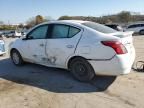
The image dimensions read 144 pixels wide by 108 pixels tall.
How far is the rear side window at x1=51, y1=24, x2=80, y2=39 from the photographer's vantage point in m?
6.87

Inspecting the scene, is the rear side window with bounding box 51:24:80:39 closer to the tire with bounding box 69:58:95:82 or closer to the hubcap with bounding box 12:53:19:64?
the tire with bounding box 69:58:95:82

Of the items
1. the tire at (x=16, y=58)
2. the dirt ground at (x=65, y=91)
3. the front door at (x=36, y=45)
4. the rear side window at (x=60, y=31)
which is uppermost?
the rear side window at (x=60, y=31)

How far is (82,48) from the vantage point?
6.47m

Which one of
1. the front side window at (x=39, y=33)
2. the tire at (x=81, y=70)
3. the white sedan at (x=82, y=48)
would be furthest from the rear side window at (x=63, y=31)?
the tire at (x=81, y=70)

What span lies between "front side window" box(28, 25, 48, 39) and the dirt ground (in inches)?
43.7

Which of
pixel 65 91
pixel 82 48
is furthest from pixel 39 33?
pixel 65 91

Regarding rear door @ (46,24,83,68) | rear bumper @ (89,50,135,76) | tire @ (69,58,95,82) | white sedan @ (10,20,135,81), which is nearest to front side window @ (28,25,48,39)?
white sedan @ (10,20,135,81)

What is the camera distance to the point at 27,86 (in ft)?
21.3

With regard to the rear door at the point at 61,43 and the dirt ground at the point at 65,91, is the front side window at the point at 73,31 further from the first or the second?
the dirt ground at the point at 65,91

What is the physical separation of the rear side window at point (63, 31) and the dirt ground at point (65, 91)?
1173 millimetres

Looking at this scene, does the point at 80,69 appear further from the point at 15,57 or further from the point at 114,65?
the point at 15,57

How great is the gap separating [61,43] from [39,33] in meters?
1.20

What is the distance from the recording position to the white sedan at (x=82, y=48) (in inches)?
240

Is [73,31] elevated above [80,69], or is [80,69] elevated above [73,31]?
[73,31]
